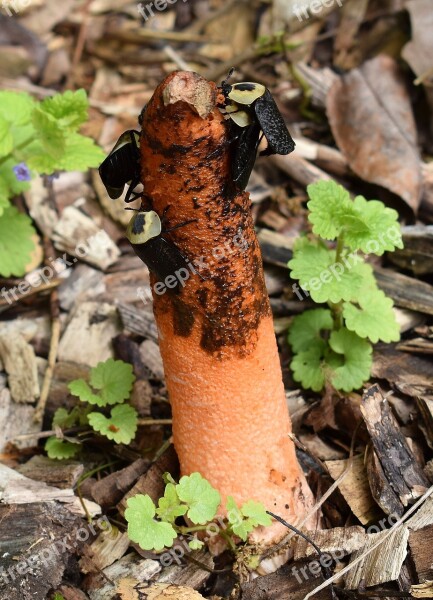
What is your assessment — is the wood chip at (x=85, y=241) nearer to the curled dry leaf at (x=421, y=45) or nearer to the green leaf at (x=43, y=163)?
the green leaf at (x=43, y=163)

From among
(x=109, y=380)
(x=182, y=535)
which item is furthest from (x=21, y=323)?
(x=182, y=535)

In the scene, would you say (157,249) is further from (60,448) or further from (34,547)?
(60,448)

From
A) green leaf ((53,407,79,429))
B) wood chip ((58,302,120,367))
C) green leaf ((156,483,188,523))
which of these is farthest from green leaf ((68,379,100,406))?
green leaf ((156,483,188,523))

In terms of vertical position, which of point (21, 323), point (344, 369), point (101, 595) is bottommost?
point (101, 595)

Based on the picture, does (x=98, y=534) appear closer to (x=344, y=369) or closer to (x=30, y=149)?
(x=344, y=369)

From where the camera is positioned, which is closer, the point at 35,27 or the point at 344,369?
the point at 344,369

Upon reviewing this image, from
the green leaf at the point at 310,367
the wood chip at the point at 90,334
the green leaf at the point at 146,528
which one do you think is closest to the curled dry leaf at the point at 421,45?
the green leaf at the point at 310,367

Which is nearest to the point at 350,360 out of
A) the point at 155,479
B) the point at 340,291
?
the point at 340,291
